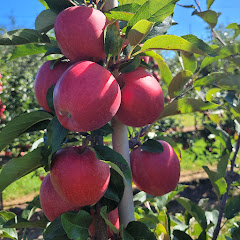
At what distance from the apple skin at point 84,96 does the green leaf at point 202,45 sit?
0.19 meters

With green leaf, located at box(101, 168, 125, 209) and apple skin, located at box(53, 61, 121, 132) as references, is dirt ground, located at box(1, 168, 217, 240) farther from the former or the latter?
apple skin, located at box(53, 61, 121, 132)

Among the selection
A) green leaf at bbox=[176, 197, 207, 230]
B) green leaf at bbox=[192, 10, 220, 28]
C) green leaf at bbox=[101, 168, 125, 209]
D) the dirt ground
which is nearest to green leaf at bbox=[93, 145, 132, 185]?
green leaf at bbox=[101, 168, 125, 209]

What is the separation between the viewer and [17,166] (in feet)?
1.97

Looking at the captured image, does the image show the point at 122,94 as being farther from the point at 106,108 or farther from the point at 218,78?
the point at 218,78

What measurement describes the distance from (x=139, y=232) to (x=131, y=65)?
37 cm

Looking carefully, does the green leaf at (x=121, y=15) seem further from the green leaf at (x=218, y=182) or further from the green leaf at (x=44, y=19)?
the green leaf at (x=218, y=182)

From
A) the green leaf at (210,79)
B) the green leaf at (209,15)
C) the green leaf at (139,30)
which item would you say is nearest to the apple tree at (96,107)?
the green leaf at (139,30)

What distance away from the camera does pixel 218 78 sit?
93 centimetres

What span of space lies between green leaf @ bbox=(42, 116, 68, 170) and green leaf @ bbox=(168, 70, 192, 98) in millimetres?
383

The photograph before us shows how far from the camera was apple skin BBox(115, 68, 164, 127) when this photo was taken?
58 cm

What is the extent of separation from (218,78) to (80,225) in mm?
603

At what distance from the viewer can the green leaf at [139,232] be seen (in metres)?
0.67

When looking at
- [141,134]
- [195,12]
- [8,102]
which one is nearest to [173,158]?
[141,134]

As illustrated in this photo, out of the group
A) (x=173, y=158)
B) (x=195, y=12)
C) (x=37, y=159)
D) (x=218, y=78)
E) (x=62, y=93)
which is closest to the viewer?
(x=62, y=93)
